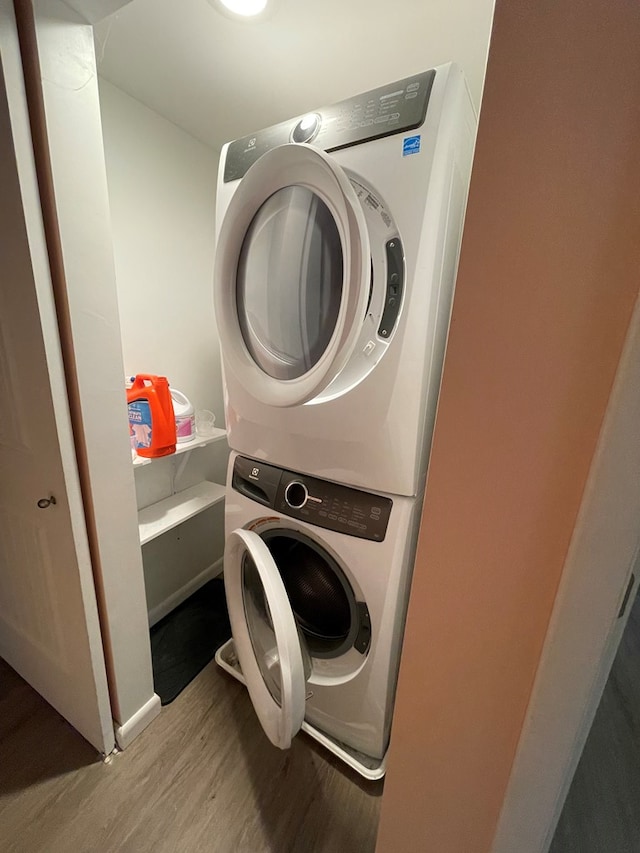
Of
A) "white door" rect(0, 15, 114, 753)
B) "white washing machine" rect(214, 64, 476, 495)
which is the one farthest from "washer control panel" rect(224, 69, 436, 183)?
"white door" rect(0, 15, 114, 753)

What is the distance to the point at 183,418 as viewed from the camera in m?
1.38

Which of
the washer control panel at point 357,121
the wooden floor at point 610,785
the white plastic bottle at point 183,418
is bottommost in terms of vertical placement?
the wooden floor at point 610,785

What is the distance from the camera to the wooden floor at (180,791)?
986 mm

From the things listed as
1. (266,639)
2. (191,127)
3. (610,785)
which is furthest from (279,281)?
(610,785)

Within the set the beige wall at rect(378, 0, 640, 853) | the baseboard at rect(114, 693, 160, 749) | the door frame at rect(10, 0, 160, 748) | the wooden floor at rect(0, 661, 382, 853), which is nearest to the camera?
the beige wall at rect(378, 0, 640, 853)

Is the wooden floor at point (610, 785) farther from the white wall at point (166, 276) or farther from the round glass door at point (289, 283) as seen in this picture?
the white wall at point (166, 276)

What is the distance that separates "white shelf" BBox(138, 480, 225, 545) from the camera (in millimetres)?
1315

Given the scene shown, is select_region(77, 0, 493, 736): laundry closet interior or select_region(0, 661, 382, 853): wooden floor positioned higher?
select_region(77, 0, 493, 736): laundry closet interior

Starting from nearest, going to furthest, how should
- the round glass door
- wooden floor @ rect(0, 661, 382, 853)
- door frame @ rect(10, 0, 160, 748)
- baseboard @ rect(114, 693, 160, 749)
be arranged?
door frame @ rect(10, 0, 160, 748), the round glass door, wooden floor @ rect(0, 661, 382, 853), baseboard @ rect(114, 693, 160, 749)

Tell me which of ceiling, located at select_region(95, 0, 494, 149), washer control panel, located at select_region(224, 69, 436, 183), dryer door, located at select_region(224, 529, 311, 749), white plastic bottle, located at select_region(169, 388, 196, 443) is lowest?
dryer door, located at select_region(224, 529, 311, 749)

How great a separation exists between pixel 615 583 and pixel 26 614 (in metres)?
1.62

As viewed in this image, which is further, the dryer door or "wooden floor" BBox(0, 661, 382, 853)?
"wooden floor" BBox(0, 661, 382, 853)

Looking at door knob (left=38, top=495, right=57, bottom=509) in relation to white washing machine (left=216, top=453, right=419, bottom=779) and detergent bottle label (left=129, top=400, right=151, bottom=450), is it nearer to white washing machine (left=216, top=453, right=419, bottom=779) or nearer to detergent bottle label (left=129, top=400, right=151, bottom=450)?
detergent bottle label (left=129, top=400, right=151, bottom=450)

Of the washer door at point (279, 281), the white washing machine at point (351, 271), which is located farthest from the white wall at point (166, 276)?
the washer door at point (279, 281)
